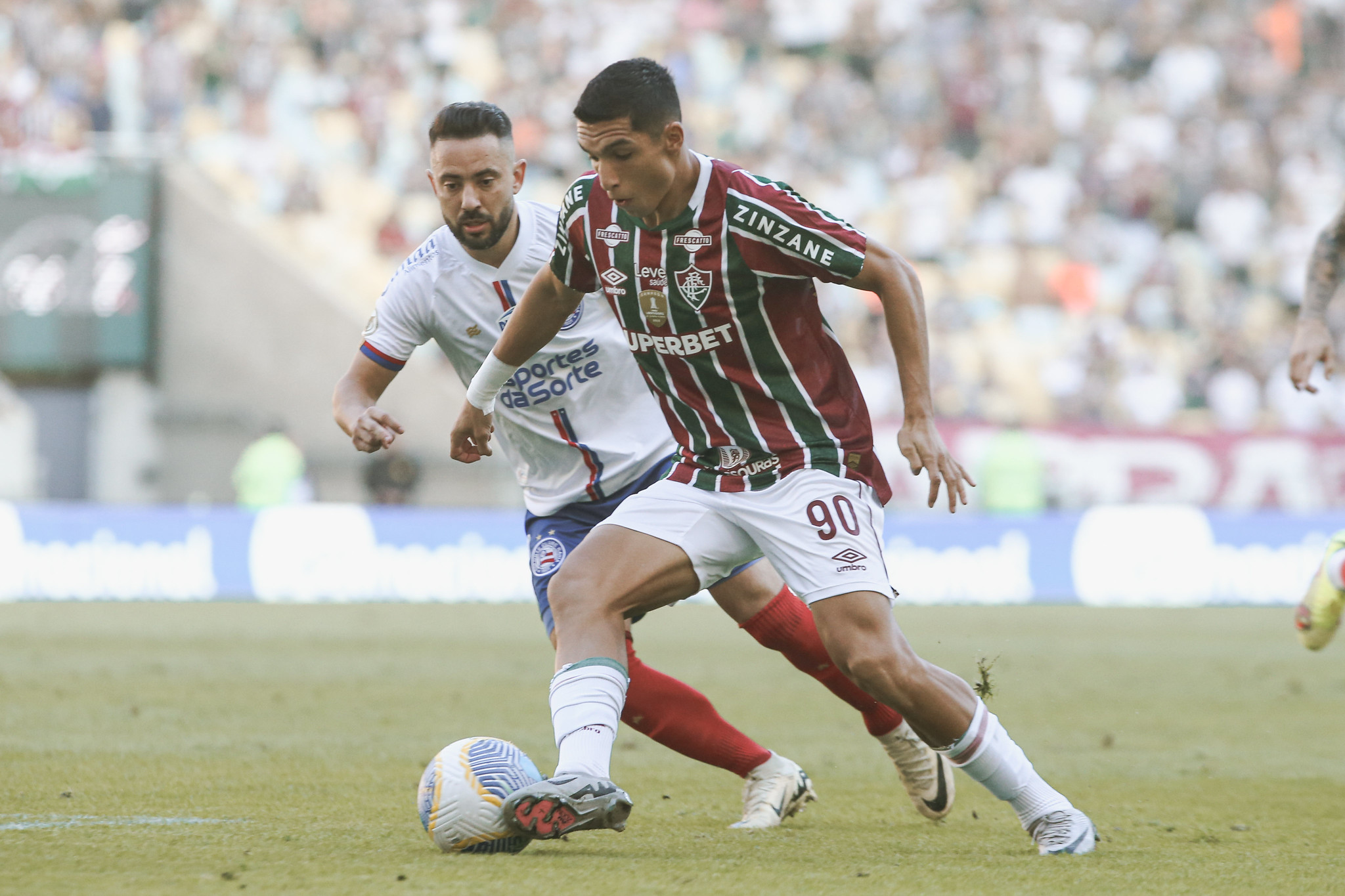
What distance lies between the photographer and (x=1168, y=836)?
205 inches

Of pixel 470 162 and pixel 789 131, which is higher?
pixel 789 131

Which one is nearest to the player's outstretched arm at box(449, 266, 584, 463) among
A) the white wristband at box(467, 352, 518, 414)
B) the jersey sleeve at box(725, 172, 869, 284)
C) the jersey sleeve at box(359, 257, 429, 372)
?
the white wristband at box(467, 352, 518, 414)

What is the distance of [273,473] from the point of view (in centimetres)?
1828

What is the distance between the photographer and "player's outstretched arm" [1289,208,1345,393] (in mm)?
6184

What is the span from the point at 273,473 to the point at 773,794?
13591 mm

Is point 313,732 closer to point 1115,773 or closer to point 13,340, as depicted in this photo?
point 1115,773

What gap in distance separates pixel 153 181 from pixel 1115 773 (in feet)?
53.1

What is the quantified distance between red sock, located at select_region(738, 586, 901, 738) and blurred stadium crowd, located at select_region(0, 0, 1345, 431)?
13701 mm

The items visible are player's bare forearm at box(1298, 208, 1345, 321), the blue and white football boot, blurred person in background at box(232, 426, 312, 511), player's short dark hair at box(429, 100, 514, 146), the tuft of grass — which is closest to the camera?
the blue and white football boot

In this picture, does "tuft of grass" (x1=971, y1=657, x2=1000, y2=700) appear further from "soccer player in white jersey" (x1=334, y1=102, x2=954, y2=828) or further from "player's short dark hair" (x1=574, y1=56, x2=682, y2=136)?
"player's short dark hair" (x1=574, y1=56, x2=682, y2=136)

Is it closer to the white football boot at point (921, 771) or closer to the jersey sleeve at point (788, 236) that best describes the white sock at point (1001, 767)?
the white football boot at point (921, 771)

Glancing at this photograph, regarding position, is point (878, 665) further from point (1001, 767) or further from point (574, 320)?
point (574, 320)

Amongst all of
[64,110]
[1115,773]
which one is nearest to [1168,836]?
[1115,773]

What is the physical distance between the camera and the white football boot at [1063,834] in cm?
473
